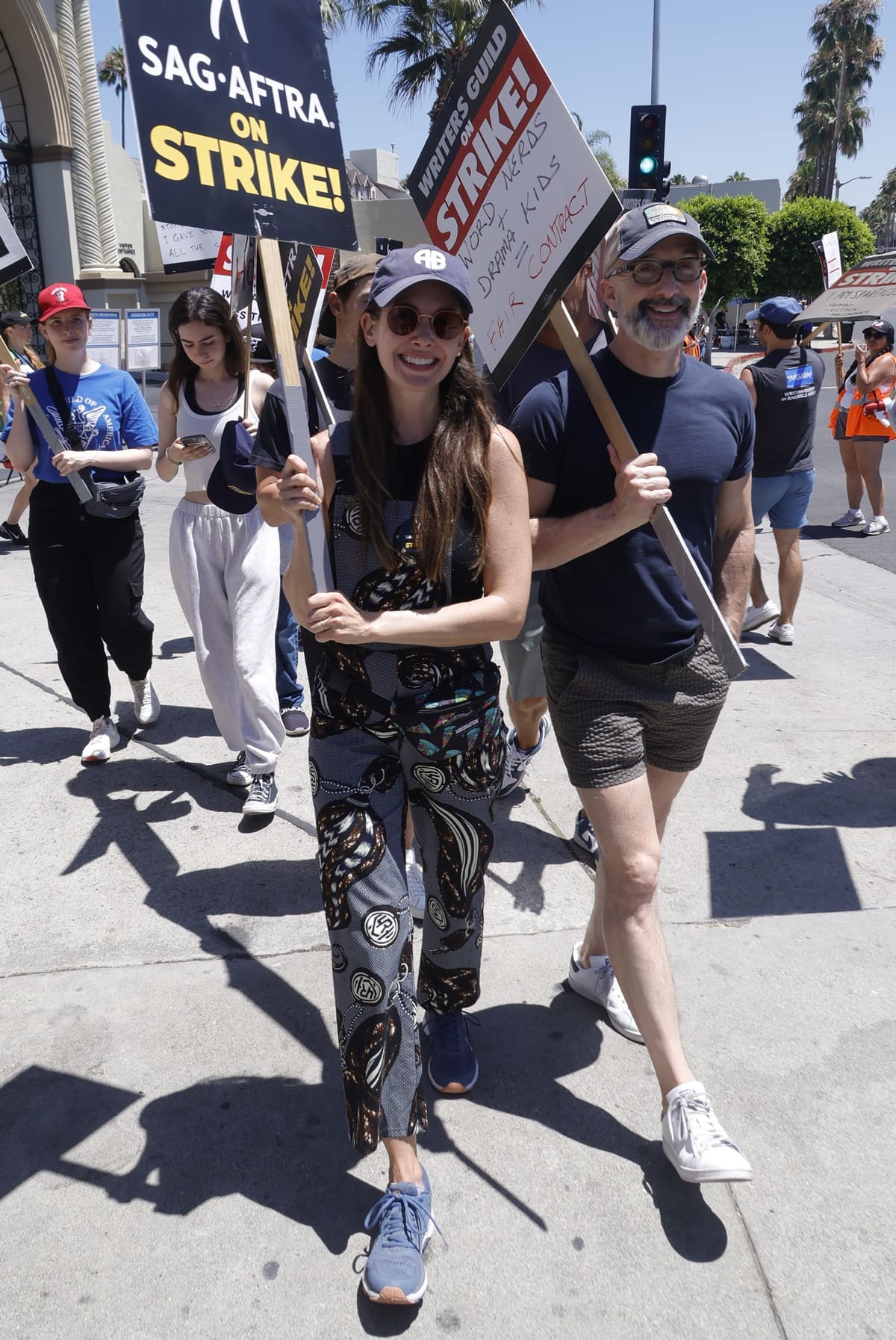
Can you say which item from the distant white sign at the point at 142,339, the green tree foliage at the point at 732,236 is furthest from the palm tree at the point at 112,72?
the distant white sign at the point at 142,339

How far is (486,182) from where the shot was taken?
2582mm

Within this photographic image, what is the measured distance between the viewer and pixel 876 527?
995cm

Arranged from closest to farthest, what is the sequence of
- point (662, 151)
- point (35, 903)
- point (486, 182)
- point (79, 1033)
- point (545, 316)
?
point (545, 316), point (486, 182), point (79, 1033), point (35, 903), point (662, 151)

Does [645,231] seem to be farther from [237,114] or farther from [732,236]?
[732,236]

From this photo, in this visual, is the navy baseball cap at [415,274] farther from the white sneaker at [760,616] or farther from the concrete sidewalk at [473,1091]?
the white sneaker at [760,616]

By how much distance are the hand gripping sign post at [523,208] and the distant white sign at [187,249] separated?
2144 mm

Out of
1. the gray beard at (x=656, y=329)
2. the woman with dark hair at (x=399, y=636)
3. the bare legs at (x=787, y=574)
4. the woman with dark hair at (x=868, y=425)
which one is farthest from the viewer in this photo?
the woman with dark hair at (x=868, y=425)

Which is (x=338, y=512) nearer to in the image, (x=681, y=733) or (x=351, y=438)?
(x=351, y=438)

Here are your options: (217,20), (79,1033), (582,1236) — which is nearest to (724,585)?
(582,1236)

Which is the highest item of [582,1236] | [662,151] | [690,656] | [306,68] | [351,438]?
[662,151]

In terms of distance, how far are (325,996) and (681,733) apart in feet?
4.25

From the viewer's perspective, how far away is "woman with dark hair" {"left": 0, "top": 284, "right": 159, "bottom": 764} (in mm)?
4387

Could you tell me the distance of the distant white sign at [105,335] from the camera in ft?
34.4

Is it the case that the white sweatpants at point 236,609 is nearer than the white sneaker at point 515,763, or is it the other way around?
the white sweatpants at point 236,609
